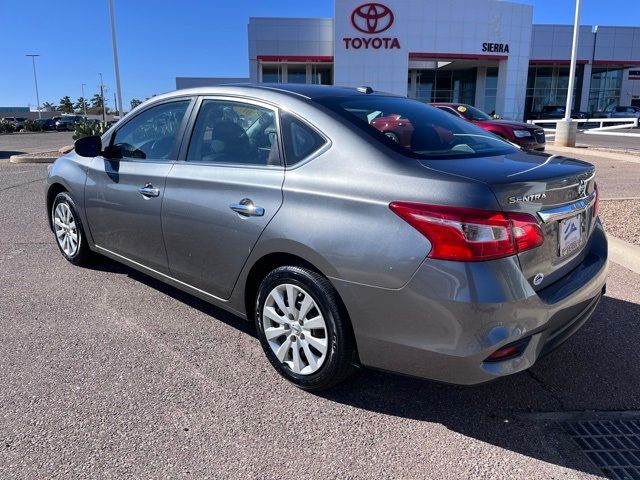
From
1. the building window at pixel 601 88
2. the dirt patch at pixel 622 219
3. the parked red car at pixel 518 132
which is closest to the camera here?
the dirt patch at pixel 622 219

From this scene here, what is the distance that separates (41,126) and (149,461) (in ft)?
189

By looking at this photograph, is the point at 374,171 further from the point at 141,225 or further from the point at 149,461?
the point at 141,225

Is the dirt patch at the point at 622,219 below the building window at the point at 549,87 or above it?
below

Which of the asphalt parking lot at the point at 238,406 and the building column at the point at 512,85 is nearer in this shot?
the asphalt parking lot at the point at 238,406

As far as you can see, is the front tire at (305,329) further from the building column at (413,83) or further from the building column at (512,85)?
the building column at (413,83)

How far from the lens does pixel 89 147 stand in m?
4.43

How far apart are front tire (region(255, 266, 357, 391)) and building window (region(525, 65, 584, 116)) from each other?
5334cm

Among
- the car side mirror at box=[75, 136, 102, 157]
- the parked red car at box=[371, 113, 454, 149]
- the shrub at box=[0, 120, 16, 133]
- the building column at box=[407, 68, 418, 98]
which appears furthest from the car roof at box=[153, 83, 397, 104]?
the shrub at box=[0, 120, 16, 133]

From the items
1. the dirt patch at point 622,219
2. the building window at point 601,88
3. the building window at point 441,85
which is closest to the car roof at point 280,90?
the dirt patch at point 622,219

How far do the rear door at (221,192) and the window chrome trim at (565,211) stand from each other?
135 centimetres

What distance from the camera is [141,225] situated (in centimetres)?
391

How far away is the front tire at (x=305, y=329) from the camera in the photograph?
2.73 meters

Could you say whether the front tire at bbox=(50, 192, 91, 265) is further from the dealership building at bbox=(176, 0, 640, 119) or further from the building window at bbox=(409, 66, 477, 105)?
the building window at bbox=(409, 66, 477, 105)

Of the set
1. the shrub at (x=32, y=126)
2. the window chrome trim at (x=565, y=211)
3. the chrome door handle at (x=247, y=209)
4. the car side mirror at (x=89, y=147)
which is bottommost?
the shrub at (x=32, y=126)
